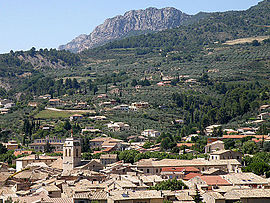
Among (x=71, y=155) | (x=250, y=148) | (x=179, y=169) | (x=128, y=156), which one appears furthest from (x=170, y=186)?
(x=250, y=148)

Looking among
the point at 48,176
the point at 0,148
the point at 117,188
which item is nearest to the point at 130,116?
the point at 0,148

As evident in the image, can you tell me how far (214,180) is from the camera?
61.2 m

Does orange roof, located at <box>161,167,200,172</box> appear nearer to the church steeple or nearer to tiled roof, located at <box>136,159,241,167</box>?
tiled roof, located at <box>136,159,241,167</box>

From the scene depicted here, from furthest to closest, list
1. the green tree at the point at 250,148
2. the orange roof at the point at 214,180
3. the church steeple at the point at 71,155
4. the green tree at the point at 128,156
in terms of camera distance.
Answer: the green tree at the point at 250,148 → the green tree at the point at 128,156 → the church steeple at the point at 71,155 → the orange roof at the point at 214,180

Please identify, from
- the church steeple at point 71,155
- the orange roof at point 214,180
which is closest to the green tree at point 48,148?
the church steeple at point 71,155

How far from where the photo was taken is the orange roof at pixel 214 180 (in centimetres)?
5975

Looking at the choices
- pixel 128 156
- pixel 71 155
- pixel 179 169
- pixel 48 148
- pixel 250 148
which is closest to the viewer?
pixel 179 169

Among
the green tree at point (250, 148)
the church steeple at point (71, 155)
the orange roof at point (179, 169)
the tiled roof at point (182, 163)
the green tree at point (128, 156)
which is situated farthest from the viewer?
the green tree at point (250, 148)

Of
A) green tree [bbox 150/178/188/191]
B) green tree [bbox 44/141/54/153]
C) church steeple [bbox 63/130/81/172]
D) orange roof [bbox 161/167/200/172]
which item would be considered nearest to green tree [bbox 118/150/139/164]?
church steeple [bbox 63/130/81/172]

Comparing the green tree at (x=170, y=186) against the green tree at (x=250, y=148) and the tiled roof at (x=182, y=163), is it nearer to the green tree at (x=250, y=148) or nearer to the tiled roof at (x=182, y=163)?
the tiled roof at (x=182, y=163)

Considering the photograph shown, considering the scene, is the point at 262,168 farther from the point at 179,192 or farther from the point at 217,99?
the point at 217,99

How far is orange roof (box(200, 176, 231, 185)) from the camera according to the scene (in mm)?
59750

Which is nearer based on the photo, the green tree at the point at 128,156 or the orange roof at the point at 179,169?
the orange roof at the point at 179,169

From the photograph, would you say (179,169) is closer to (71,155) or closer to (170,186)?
(71,155)
